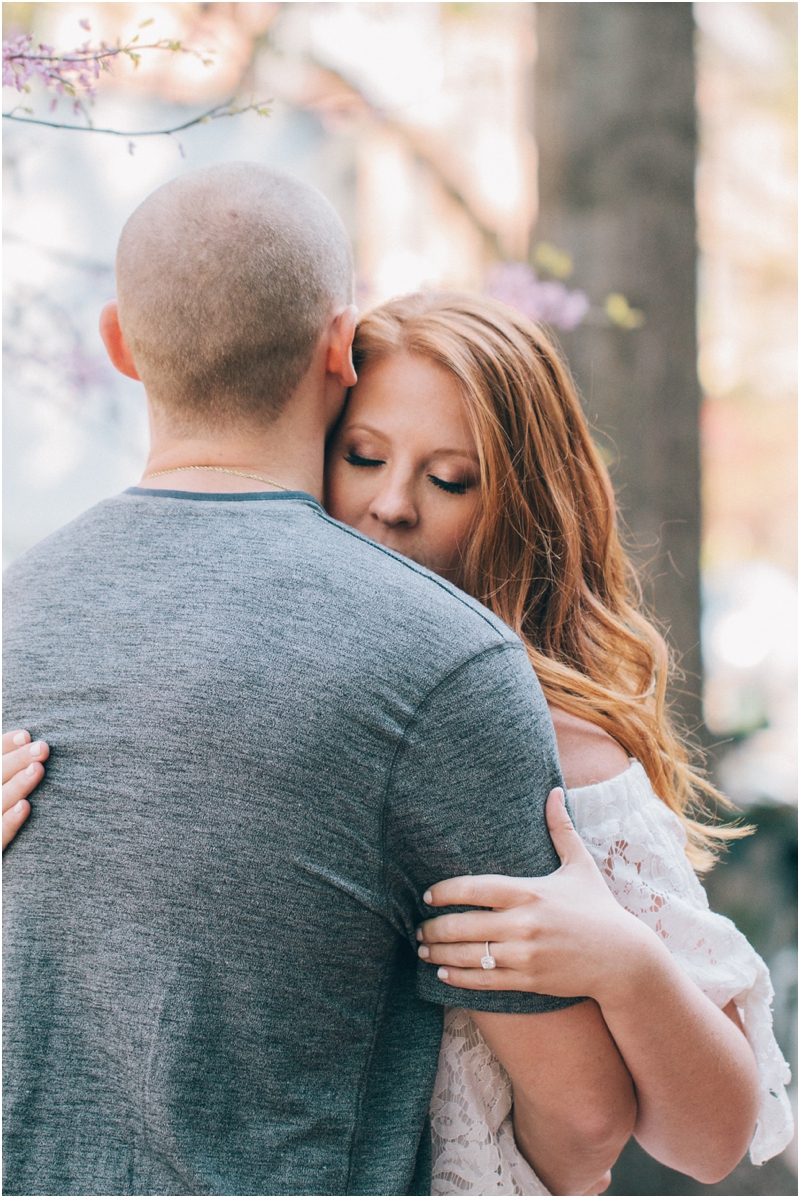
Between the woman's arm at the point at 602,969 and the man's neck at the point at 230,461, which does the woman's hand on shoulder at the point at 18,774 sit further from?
the woman's arm at the point at 602,969

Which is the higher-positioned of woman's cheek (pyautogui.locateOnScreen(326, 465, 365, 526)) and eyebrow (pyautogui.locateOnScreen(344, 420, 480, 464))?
eyebrow (pyautogui.locateOnScreen(344, 420, 480, 464))

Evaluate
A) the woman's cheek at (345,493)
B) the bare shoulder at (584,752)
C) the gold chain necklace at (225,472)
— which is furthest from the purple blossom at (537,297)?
the gold chain necklace at (225,472)

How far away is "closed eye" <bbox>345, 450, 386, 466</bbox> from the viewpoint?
1.92 m

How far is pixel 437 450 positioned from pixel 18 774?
3.26 feet

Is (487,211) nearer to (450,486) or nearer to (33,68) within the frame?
(450,486)

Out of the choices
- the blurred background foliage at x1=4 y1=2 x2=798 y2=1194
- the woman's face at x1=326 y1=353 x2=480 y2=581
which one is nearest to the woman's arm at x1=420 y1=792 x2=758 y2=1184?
the woman's face at x1=326 y1=353 x2=480 y2=581

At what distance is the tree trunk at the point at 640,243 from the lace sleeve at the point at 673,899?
4.78 ft

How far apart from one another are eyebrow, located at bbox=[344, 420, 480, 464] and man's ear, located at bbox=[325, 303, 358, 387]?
0.28 metres

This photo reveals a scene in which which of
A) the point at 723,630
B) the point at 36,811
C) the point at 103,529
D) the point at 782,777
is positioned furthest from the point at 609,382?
the point at 723,630

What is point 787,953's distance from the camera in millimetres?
4461

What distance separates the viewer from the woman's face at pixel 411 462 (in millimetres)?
1892

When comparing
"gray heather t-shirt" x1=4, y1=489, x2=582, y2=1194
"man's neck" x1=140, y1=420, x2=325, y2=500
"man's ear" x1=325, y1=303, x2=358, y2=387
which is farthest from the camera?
"man's ear" x1=325, y1=303, x2=358, y2=387

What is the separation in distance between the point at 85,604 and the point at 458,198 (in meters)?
3.79

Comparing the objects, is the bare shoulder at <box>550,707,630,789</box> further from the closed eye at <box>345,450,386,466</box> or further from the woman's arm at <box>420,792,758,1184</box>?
the closed eye at <box>345,450,386,466</box>
